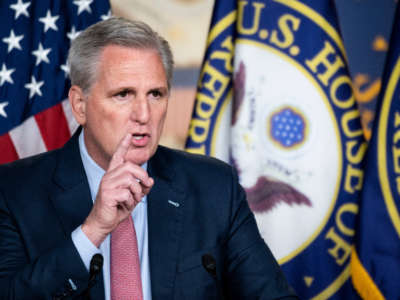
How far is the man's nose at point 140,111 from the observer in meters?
1.69

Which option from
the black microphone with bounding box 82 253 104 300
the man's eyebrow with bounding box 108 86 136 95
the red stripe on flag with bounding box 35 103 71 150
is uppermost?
the man's eyebrow with bounding box 108 86 136 95

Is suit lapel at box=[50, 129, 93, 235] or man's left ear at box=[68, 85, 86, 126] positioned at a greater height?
man's left ear at box=[68, 85, 86, 126]

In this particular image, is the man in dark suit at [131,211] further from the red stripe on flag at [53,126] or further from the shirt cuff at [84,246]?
the red stripe on flag at [53,126]

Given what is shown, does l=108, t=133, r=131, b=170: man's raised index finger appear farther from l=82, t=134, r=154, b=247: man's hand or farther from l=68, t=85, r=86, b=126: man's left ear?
l=68, t=85, r=86, b=126: man's left ear

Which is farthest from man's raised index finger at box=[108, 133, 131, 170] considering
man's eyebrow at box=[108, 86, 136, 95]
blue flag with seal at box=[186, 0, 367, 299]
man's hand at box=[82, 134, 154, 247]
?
blue flag with seal at box=[186, 0, 367, 299]

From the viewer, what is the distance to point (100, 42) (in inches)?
70.2

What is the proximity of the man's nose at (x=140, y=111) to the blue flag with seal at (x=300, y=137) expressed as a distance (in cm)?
118

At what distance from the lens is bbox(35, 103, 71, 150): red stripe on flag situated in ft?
9.74

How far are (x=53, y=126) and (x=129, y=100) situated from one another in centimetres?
136

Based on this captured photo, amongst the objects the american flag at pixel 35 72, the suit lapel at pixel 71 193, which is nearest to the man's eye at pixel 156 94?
the suit lapel at pixel 71 193

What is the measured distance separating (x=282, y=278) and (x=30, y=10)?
6.90 ft

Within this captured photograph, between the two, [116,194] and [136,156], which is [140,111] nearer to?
[136,156]

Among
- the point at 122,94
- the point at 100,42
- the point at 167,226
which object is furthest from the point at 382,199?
the point at 100,42

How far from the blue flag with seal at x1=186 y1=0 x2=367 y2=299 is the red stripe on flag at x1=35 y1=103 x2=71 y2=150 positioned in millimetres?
940
